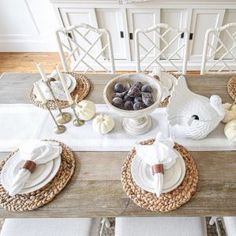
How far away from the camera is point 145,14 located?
78.7 inches

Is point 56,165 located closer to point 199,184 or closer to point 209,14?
point 199,184

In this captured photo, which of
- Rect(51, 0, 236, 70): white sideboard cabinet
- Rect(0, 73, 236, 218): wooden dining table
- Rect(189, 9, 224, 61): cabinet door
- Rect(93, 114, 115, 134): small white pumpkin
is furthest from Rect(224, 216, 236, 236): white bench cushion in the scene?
Rect(189, 9, 224, 61): cabinet door

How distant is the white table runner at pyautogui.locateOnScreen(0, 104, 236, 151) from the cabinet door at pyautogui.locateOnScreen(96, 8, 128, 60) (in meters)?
1.16

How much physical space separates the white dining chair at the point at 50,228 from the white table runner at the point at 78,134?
0.35 m

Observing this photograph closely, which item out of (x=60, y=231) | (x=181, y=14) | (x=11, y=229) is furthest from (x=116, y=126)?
(x=181, y=14)

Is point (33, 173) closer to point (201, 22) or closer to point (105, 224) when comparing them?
point (105, 224)

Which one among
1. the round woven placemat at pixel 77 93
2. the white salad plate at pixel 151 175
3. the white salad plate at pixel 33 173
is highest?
the white salad plate at pixel 33 173

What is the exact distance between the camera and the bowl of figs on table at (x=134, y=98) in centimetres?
92

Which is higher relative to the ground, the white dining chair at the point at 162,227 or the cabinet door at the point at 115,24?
the cabinet door at the point at 115,24

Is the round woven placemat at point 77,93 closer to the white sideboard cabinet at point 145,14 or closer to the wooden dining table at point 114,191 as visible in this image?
the wooden dining table at point 114,191

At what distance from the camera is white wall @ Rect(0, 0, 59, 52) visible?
254 centimetres

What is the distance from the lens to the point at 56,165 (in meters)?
0.97

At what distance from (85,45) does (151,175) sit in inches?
68.6

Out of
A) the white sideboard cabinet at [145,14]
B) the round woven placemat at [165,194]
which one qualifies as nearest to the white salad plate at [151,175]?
the round woven placemat at [165,194]
